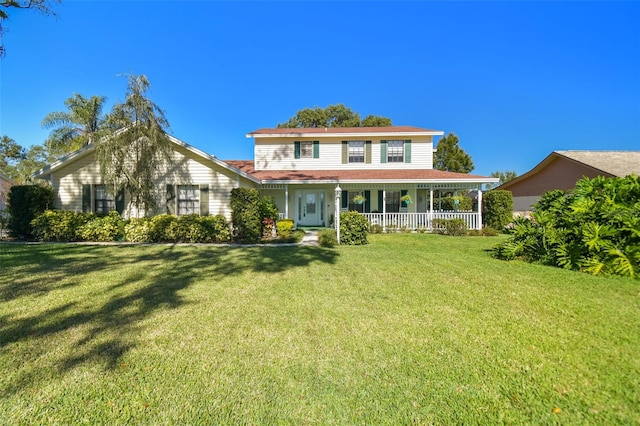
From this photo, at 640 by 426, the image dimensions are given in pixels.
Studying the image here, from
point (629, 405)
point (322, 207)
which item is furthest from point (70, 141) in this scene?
point (629, 405)

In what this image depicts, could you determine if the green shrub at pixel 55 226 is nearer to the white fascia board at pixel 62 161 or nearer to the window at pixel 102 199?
the window at pixel 102 199

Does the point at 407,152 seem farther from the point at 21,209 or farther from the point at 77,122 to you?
the point at 77,122

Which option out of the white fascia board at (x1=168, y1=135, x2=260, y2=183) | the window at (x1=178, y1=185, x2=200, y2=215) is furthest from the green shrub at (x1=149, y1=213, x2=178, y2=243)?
the white fascia board at (x1=168, y1=135, x2=260, y2=183)

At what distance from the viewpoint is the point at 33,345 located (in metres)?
3.11

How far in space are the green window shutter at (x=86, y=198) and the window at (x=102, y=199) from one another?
0.72 feet

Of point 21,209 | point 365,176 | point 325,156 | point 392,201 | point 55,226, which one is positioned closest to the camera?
point 55,226

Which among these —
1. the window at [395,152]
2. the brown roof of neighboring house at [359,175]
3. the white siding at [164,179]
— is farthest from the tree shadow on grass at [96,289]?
the window at [395,152]

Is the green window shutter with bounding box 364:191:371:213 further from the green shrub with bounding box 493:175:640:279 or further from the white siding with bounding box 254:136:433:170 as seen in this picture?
the green shrub with bounding box 493:175:640:279

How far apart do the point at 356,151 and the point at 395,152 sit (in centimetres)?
232

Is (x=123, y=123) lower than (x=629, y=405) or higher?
higher

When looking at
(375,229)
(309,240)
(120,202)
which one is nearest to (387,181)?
(375,229)

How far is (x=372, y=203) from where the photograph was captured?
54.2 feet

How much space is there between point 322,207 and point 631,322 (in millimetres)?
13890

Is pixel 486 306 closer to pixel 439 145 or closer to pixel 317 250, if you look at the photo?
pixel 317 250
